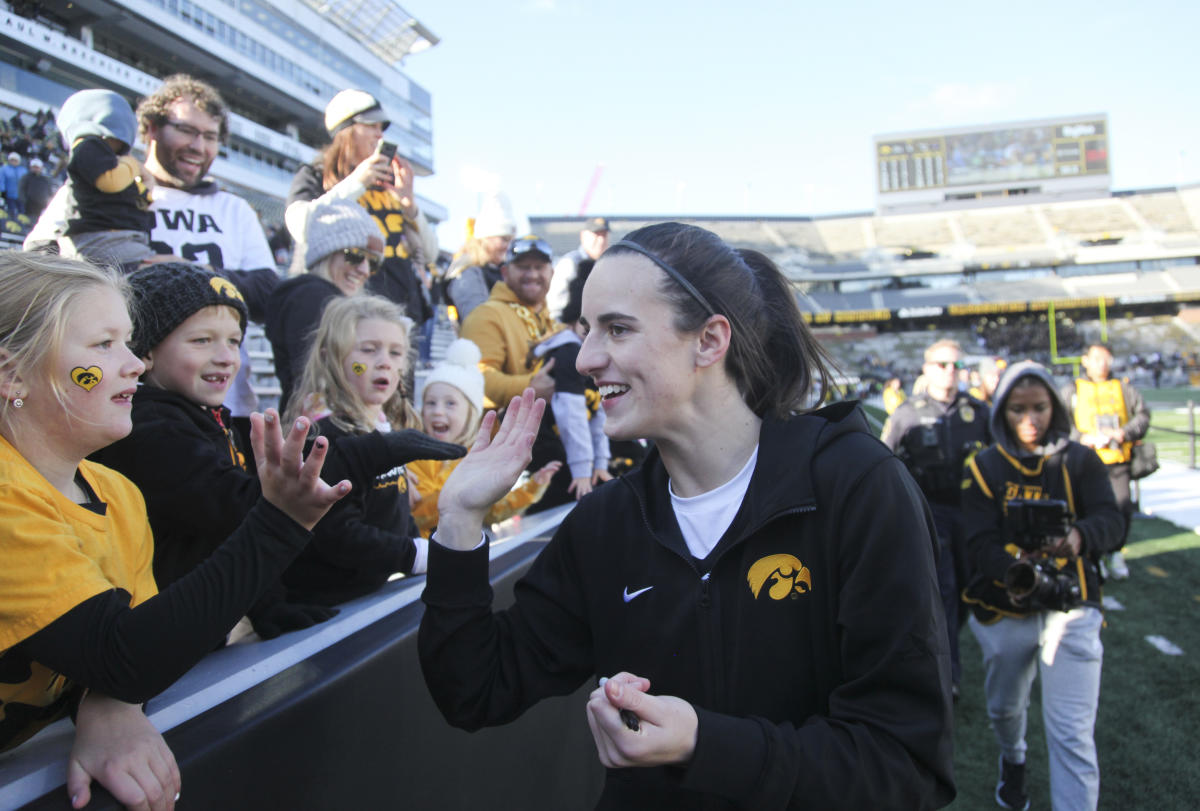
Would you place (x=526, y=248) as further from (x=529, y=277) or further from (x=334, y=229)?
(x=334, y=229)

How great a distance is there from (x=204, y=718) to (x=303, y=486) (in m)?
0.41

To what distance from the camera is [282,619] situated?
1.79m

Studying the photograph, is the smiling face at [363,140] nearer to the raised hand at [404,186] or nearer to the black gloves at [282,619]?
the raised hand at [404,186]

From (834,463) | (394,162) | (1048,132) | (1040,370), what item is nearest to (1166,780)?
(1040,370)

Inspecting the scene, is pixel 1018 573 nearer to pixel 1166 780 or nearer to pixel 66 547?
pixel 1166 780

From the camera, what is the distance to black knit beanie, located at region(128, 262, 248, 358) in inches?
75.6

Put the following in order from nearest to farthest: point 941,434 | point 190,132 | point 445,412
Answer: point 190,132 → point 445,412 → point 941,434

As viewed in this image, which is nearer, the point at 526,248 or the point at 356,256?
the point at 356,256

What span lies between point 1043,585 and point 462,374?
2.50 metres

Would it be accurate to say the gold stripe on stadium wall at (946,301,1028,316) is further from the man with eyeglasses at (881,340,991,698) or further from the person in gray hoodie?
the person in gray hoodie

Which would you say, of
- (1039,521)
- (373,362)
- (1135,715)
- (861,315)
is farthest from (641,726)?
(861,315)

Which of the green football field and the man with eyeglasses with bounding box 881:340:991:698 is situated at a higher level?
the man with eyeglasses with bounding box 881:340:991:698

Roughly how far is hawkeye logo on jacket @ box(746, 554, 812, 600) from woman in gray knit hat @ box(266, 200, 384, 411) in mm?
2201

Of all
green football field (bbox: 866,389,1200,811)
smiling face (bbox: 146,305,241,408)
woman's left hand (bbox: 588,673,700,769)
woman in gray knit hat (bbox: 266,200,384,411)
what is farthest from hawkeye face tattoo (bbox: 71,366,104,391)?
green football field (bbox: 866,389,1200,811)
